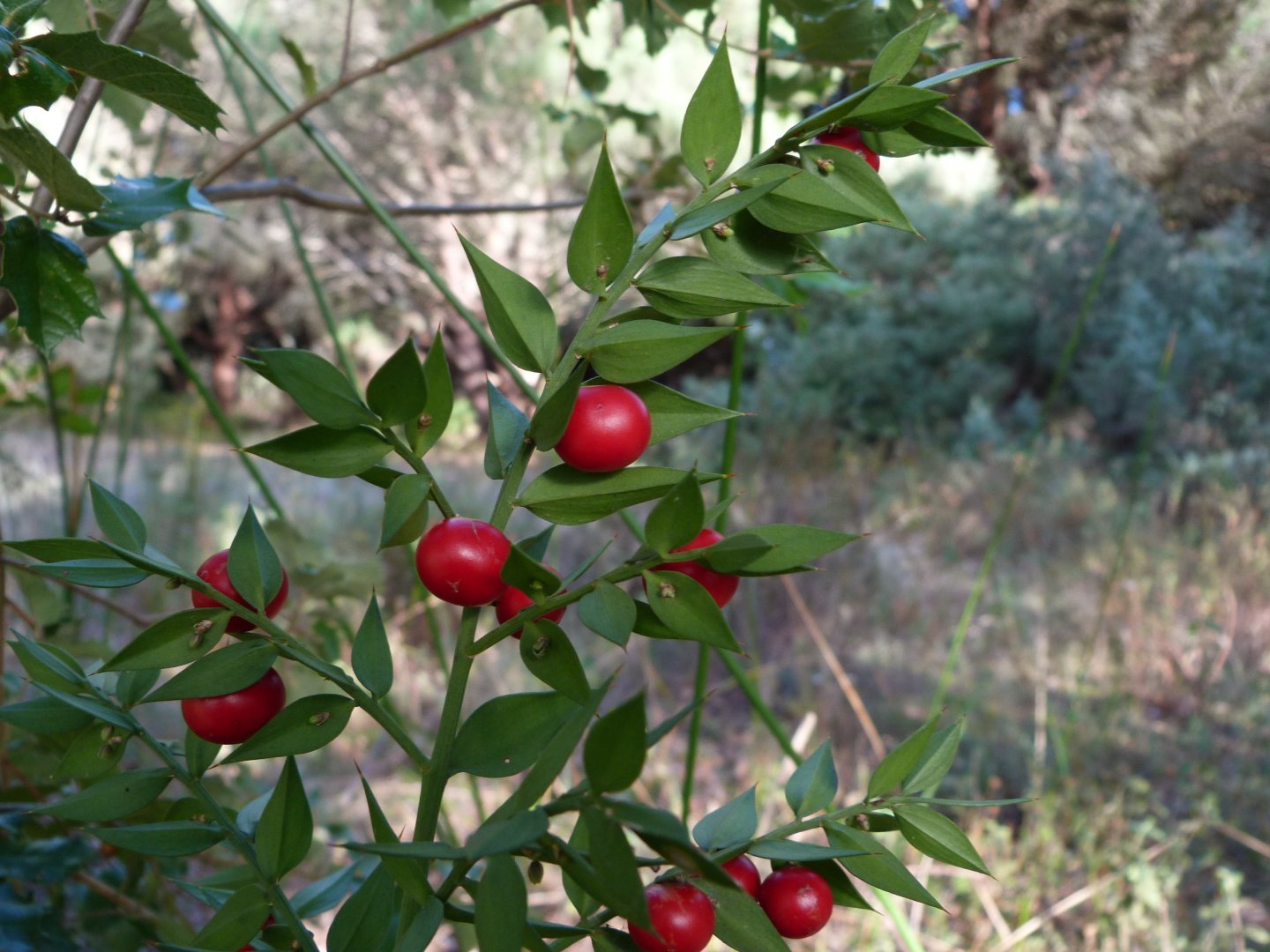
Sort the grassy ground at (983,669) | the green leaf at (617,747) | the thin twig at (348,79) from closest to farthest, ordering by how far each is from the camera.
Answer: the green leaf at (617,747) → the thin twig at (348,79) → the grassy ground at (983,669)

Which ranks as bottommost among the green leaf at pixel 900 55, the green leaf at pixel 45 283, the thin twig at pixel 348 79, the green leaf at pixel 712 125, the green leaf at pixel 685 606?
the green leaf at pixel 685 606

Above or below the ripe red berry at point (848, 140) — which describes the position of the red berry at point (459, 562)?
below

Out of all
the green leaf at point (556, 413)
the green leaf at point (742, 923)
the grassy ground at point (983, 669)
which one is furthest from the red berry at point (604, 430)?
the grassy ground at point (983, 669)

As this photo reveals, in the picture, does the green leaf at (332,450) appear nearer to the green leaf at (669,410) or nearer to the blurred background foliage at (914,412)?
the green leaf at (669,410)

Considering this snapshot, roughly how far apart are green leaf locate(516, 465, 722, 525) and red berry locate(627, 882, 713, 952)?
9 centimetres

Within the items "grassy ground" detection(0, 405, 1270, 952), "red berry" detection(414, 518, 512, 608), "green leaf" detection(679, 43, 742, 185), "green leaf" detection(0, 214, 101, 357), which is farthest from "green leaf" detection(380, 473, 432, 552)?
"grassy ground" detection(0, 405, 1270, 952)

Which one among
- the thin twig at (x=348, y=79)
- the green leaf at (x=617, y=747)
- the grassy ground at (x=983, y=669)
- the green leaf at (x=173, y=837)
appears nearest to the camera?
the green leaf at (x=617, y=747)

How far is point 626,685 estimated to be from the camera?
2424mm

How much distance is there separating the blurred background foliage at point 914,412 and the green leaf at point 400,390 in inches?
13.8

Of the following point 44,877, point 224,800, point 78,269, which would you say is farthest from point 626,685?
point 78,269

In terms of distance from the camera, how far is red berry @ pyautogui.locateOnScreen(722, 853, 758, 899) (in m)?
0.28

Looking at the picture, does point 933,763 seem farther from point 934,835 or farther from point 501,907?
point 501,907

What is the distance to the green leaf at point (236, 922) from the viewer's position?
0.27 metres

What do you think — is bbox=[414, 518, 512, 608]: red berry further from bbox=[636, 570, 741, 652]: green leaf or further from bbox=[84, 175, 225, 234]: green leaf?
bbox=[84, 175, 225, 234]: green leaf
